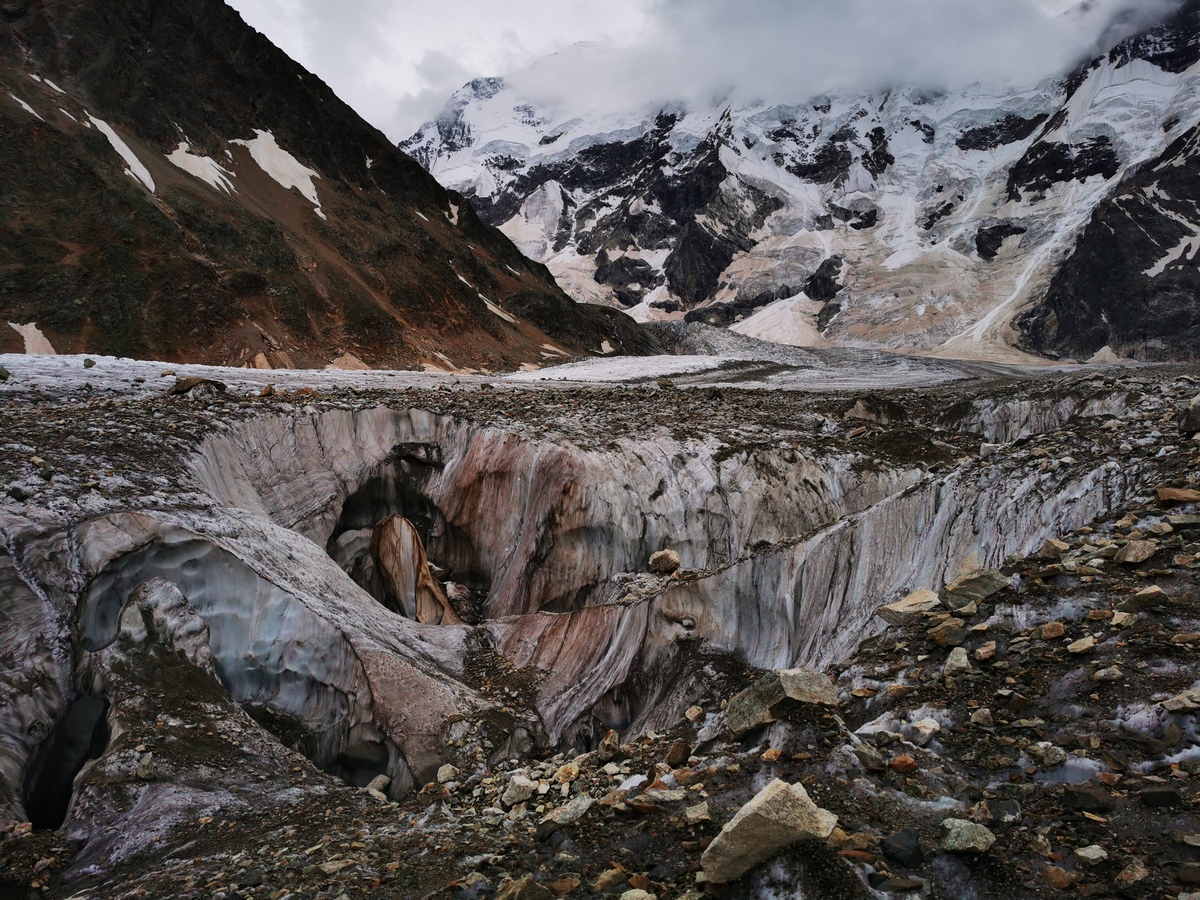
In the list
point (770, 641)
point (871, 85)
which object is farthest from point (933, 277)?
point (770, 641)

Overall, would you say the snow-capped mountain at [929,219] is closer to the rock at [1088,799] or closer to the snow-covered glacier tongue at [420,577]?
the snow-covered glacier tongue at [420,577]

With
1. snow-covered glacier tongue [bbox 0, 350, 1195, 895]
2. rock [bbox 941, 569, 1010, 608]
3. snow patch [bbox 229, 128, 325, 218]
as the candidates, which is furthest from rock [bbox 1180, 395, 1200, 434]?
snow patch [bbox 229, 128, 325, 218]

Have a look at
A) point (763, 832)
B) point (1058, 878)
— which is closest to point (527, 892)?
point (763, 832)

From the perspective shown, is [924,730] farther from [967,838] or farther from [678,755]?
[678,755]

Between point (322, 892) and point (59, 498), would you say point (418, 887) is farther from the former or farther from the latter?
point (59, 498)

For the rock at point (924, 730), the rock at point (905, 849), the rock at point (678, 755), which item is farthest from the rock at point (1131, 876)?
the rock at point (678, 755)

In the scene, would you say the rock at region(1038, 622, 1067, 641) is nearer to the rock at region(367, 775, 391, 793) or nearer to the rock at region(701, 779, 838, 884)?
the rock at region(701, 779, 838, 884)
